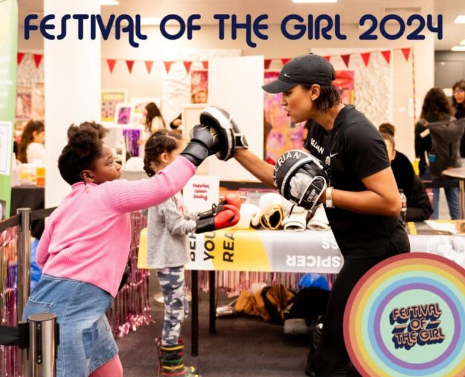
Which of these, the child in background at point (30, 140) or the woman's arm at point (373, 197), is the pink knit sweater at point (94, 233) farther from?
the child in background at point (30, 140)

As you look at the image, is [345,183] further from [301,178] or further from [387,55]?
[387,55]

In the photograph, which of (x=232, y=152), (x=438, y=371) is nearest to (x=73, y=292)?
(x=232, y=152)

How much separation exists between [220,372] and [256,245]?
2.29 ft

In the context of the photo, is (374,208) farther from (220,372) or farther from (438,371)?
(220,372)

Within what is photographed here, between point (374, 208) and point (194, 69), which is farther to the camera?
point (194, 69)

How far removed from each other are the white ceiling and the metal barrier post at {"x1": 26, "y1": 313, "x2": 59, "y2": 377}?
25.4 ft

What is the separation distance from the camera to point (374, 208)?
2068mm

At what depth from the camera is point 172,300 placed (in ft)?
10.7

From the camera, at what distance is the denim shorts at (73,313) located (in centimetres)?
205

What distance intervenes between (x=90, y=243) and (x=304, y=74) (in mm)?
880

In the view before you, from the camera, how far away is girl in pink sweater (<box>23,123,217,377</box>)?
2.01m

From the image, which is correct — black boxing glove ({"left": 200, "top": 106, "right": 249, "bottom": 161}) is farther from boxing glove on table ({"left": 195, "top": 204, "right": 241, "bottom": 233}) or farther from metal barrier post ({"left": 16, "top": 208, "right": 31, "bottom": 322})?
metal barrier post ({"left": 16, "top": 208, "right": 31, "bottom": 322})

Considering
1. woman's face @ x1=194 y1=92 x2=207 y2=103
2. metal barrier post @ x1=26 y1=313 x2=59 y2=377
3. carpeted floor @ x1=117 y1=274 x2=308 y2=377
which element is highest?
woman's face @ x1=194 y1=92 x2=207 y2=103

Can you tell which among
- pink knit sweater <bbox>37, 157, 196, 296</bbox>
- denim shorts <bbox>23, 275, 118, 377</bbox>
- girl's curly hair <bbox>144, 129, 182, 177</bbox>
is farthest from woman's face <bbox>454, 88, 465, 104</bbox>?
denim shorts <bbox>23, 275, 118, 377</bbox>
